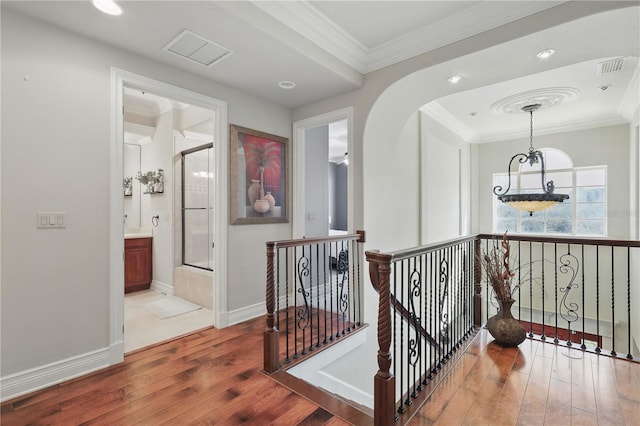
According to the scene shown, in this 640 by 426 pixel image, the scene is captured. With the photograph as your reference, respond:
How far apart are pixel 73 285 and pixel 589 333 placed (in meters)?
8.00

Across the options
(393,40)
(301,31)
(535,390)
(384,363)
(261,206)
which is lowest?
(535,390)

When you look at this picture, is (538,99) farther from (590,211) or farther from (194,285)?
(194,285)

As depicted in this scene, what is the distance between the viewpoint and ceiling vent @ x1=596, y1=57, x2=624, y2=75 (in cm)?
333

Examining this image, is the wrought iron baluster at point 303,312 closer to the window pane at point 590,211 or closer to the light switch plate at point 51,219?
the light switch plate at point 51,219

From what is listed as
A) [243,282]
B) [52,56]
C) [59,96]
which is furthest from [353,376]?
[52,56]

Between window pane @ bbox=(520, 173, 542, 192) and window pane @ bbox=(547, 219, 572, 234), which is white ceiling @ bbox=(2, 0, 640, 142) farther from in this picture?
window pane @ bbox=(547, 219, 572, 234)

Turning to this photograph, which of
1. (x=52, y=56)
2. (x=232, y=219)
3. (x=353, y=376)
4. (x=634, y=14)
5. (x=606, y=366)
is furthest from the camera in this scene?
(x=232, y=219)

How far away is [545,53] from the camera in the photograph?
8.33 feet

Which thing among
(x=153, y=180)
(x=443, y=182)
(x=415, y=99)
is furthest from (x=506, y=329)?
(x=153, y=180)

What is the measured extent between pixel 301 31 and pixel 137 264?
13.7 ft

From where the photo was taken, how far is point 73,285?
7.52 feet

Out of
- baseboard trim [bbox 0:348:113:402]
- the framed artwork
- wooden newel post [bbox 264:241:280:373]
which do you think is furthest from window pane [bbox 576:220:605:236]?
baseboard trim [bbox 0:348:113:402]

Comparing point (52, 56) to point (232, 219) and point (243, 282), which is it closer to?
point (232, 219)

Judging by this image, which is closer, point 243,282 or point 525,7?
point 525,7
